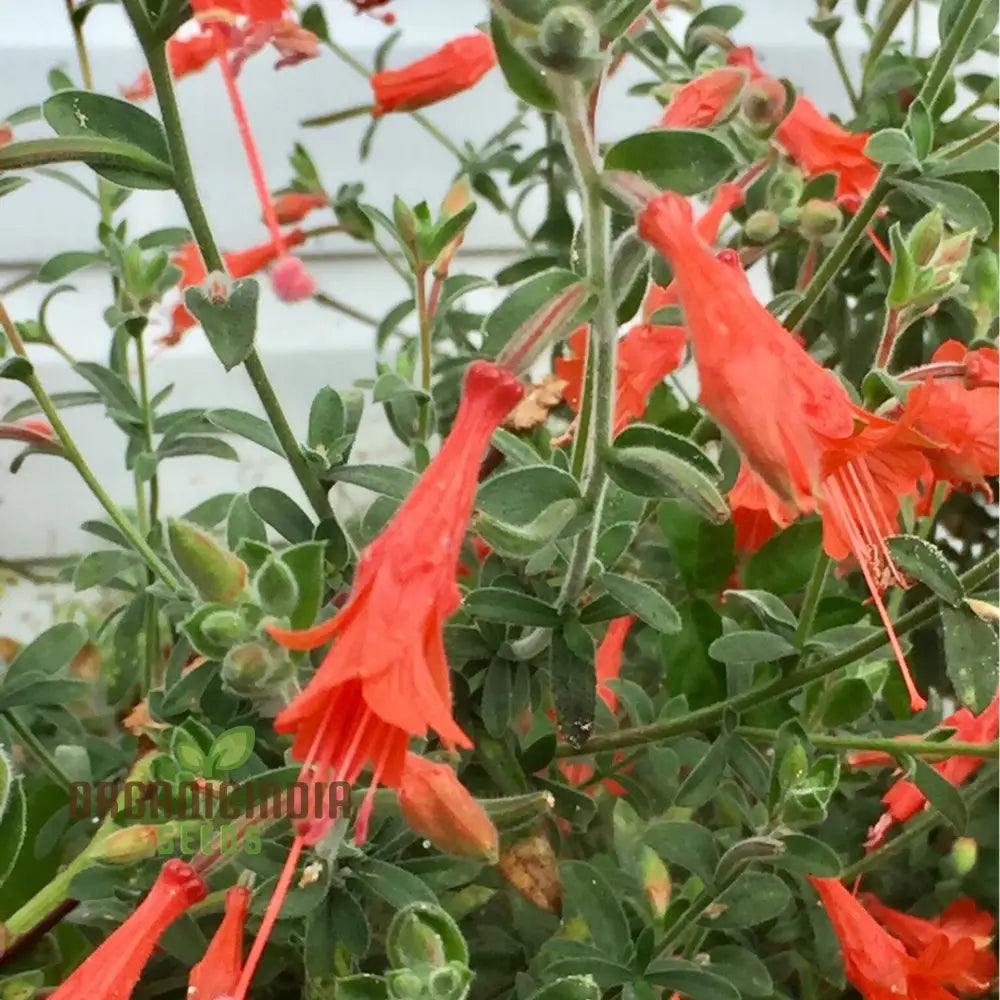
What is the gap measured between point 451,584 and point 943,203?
0.29 meters

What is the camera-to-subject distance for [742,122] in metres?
0.53

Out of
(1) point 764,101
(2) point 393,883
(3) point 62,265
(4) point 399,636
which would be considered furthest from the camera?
(3) point 62,265

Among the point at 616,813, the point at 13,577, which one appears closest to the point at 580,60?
the point at 616,813

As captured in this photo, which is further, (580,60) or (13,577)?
(13,577)

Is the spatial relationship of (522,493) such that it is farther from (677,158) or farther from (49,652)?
(49,652)

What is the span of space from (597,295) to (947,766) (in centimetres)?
34

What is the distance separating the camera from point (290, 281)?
0.49m

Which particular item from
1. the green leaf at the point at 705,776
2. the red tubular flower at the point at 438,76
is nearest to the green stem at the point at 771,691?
the green leaf at the point at 705,776

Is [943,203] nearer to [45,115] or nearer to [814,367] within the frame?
[814,367]

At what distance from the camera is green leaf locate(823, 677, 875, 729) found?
473 millimetres

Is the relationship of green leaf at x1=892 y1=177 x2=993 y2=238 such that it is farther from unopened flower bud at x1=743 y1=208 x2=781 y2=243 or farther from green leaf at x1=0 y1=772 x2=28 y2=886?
green leaf at x1=0 y1=772 x2=28 y2=886

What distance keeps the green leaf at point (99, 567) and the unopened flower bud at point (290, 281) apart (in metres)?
0.18

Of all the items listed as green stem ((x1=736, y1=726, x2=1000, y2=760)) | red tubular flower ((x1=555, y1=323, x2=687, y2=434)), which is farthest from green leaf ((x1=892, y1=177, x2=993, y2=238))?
green stem ((x1=736, y1=726, x2=1000, y2=760))

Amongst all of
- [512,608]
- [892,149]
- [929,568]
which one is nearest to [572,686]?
[512,608]
